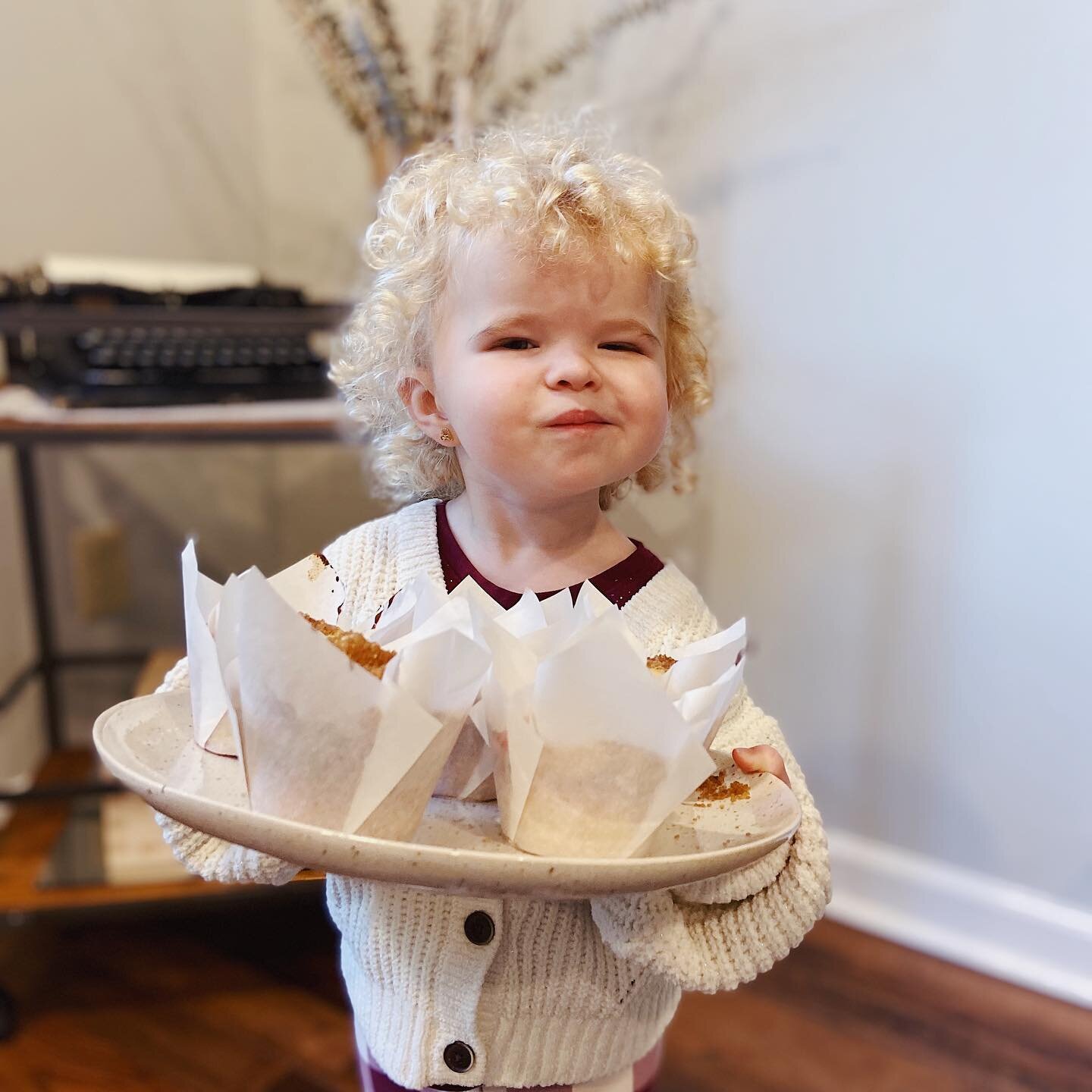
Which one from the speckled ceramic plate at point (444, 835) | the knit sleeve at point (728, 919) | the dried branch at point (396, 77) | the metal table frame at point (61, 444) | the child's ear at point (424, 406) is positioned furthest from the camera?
the dried branch at point (396, 77)

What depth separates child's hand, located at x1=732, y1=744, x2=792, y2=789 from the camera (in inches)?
19.7

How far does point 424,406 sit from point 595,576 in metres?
0.15

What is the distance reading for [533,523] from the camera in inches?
23.9

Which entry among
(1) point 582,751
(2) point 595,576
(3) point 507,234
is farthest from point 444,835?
(3) point 507,234

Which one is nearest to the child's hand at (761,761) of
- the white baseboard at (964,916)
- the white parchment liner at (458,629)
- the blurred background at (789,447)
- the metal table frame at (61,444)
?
the white parchment liner at (458,629)

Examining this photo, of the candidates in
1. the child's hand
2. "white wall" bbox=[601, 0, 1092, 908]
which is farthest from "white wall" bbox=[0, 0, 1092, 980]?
the child's hand

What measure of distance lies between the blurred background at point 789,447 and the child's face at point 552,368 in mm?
412

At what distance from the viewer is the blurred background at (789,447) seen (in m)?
1.10

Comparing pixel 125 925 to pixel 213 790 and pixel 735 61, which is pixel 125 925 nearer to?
pixel 213 790

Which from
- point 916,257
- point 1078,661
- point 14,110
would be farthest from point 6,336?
point 1078,661

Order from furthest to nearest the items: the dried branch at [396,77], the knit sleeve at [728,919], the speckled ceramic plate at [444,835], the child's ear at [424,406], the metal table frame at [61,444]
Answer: the dried branch at [396,77], the metal table frame at [61,444], the child's ear at [424,406], the knit sleeve at [728,919], the speckled ceramic plate at [444,835]

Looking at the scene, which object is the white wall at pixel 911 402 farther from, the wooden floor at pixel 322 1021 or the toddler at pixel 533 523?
the toddler at pixel 533 523

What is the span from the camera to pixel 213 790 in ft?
1.53

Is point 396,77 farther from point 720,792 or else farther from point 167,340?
point 720,792
